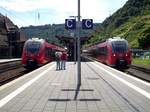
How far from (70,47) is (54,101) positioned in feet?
200

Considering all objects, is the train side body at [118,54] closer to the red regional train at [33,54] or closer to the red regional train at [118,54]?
the red regional train at [118,54]

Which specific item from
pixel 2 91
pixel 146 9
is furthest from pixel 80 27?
pixel 146 9

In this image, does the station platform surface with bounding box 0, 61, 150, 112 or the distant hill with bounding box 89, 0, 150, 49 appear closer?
the station platform surface with bounding box 0, 61, 150, 112

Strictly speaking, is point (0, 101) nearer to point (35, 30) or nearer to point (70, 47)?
point (70, 47)

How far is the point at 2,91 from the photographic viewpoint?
16.9 m

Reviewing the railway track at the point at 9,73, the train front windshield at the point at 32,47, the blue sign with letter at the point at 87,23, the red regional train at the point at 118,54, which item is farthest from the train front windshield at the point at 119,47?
the blue sign with letter at the point at 87,23

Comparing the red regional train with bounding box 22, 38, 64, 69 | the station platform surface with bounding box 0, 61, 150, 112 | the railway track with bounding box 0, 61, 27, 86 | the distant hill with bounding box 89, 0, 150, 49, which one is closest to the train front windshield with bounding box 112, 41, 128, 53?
the red regional train with bounding box 22, 38, 64, 69

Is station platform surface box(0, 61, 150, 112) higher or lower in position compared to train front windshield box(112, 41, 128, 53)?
lower

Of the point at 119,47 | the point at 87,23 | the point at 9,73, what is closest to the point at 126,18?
the point at 119,47

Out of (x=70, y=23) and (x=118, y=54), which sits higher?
(x=70, y=23)

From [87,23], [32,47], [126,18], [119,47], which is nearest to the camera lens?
[87,23]

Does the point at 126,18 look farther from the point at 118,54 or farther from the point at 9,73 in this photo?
the point at 9,73

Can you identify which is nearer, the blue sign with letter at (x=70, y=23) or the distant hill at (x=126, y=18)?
the blue sign with letter at (x=70, y=23)

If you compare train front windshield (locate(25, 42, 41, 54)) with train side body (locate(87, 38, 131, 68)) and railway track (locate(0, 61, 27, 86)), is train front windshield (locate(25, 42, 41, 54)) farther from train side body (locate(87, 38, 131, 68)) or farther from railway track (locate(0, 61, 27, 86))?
train side body (locate(87, 38, 131, 68))
